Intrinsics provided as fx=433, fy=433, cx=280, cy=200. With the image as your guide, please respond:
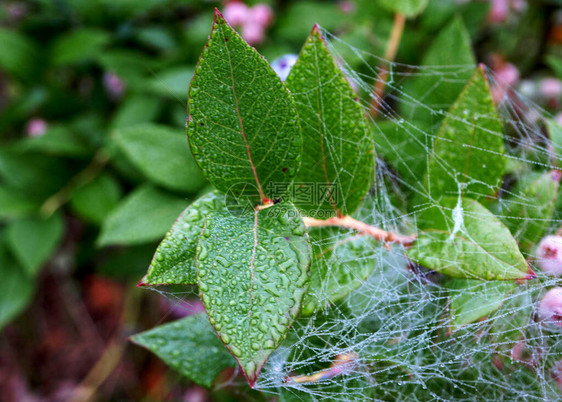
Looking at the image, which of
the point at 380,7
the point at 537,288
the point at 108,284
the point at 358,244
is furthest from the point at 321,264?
the point at 108,284

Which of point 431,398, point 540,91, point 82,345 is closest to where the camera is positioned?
point 431,398

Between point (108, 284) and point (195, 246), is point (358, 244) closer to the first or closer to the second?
point (195, 246)

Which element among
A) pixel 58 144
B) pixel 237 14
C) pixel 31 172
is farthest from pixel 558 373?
pixel 31 172

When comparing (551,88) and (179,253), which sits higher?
(551,88)

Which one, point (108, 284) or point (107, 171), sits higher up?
point (107, 171)

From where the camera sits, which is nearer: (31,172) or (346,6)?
(31,172)

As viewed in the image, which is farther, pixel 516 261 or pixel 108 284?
pixel 108 284

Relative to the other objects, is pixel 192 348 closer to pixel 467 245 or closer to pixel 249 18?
pixel 467 245
